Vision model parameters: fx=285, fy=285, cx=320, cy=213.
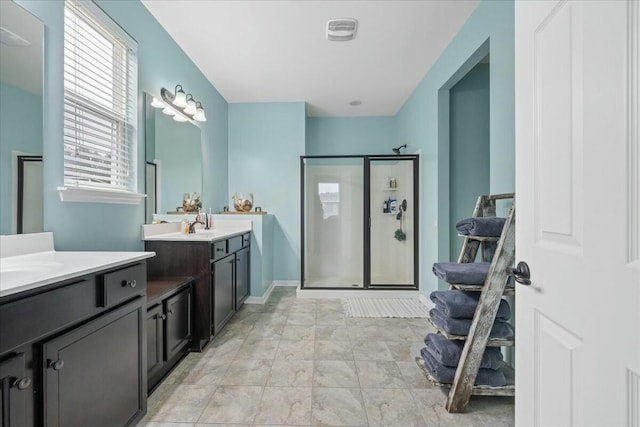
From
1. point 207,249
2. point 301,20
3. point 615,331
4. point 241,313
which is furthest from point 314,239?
point 615,331

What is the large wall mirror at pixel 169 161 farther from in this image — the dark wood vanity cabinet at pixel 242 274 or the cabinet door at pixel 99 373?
the cabinet door at pixel 99 373

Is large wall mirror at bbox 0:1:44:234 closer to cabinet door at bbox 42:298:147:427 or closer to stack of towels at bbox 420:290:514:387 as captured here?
cabinet door at bbox 42:298:147:427

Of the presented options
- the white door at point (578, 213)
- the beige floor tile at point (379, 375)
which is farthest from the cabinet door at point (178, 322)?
the white door at point (578, 213)

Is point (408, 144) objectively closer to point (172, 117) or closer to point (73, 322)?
point (172, 117)

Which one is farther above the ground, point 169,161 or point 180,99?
point 180,99

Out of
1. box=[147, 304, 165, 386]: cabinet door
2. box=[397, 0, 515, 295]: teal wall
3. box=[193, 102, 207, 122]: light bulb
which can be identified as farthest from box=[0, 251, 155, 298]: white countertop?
box=[397, 0, 515, 295]: teal wall

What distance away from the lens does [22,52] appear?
54.2 inches

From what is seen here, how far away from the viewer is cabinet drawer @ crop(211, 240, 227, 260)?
2416 millimetres

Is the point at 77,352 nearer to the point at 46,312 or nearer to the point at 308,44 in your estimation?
the point at 46,312

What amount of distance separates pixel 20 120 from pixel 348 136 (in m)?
Answer: 4.34

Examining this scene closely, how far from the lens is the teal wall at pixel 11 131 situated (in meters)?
1.30

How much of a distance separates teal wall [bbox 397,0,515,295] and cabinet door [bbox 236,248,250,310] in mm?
2223

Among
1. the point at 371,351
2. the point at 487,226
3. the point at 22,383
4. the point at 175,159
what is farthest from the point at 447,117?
the point at 22,383

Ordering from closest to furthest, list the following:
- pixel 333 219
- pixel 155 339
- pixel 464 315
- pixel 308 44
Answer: pixel 464 315 < pixel 155 339 < pixel 308 44 < pixel 333 219
